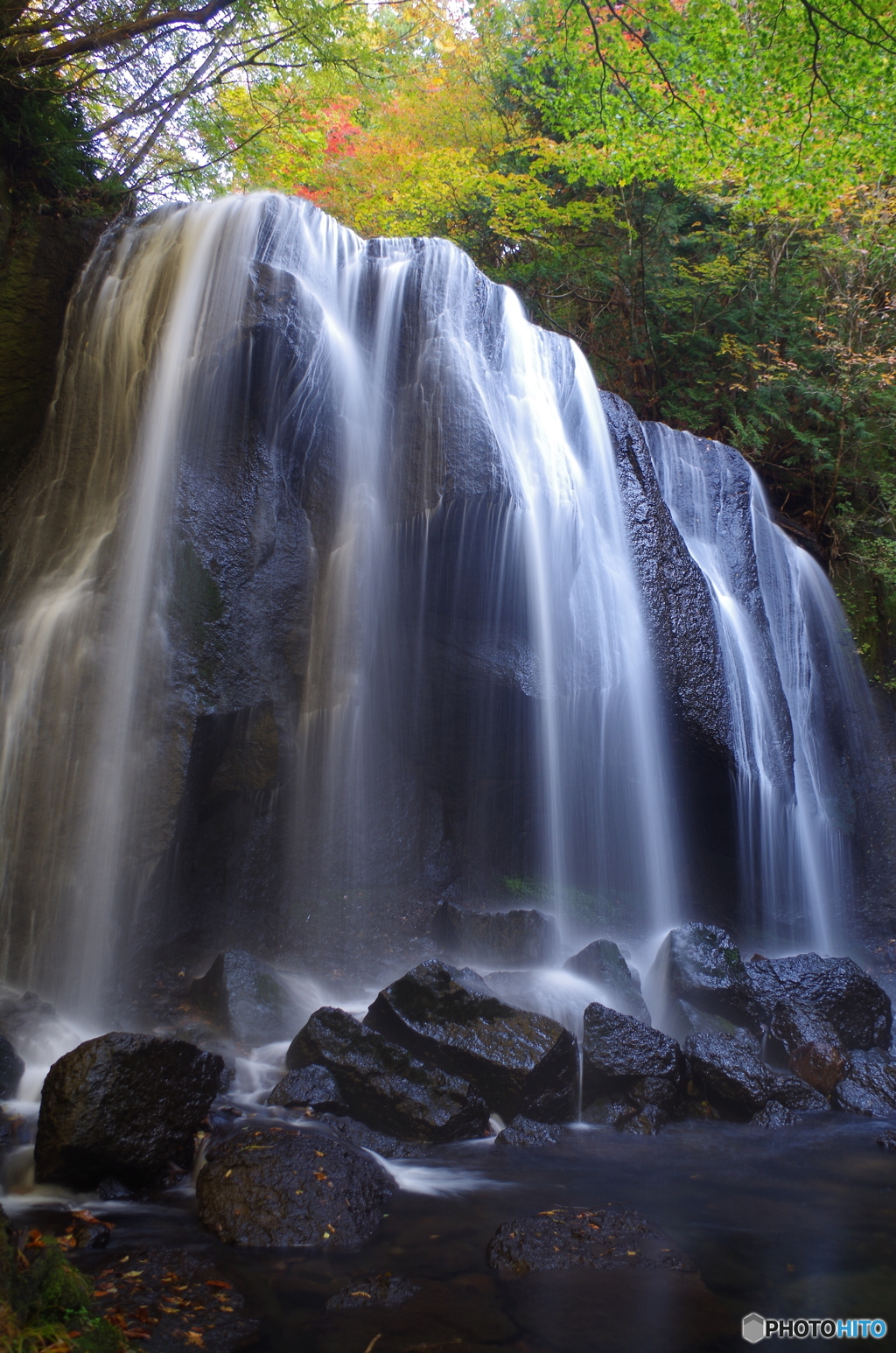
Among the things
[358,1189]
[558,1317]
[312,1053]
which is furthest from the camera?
[312,1053]

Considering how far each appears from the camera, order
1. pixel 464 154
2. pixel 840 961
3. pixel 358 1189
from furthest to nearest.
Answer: pixel 464 154
pixel 840 961
pixel 358 1189

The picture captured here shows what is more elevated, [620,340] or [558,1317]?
[620,340]

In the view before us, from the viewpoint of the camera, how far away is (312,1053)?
5.34 metres

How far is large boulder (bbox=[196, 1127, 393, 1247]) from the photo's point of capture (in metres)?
3.59

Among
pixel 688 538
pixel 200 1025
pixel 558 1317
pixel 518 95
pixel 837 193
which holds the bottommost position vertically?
pixel 558 1317

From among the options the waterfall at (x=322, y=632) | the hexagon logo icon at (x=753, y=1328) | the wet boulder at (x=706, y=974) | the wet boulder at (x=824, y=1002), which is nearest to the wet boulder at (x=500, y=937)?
the waterfall at (x=322, y=632)

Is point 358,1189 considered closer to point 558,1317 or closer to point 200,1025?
point 558,1317

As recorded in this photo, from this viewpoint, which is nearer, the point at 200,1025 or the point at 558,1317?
the point at 558,1317

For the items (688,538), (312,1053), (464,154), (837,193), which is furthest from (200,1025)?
(464,154)

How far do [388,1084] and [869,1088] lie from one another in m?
3.92

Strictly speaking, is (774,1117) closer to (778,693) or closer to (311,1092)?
(311,1092)

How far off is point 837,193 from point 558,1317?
1339 cm

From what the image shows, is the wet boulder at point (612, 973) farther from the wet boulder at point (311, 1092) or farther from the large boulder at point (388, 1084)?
the wet boulder at point (311, 1092)

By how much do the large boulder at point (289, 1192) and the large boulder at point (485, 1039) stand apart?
132cm
